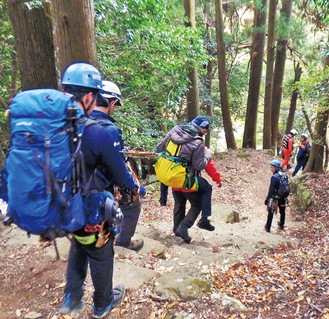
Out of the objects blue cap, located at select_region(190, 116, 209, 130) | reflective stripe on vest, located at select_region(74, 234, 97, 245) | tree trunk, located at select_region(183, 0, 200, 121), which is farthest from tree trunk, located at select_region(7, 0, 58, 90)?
tree trunk, located at select_region(183, 0, 200, 121)

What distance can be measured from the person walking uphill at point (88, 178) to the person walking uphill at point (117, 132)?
0.12 m

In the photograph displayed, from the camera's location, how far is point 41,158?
6.55 feet

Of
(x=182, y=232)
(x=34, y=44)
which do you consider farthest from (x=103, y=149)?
(x=182, y=232)

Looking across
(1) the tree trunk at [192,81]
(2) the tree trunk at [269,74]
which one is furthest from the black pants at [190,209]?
(2) the tree trunk at [269,74]

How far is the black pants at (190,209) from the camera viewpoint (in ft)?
17.7

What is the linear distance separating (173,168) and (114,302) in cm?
227

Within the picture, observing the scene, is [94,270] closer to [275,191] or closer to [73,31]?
[73,31]

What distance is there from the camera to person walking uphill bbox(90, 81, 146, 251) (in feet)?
8.62

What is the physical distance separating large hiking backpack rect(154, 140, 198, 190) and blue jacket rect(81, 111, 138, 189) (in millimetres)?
2234

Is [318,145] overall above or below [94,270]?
below

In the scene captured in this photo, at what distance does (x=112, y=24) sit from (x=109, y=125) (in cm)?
488

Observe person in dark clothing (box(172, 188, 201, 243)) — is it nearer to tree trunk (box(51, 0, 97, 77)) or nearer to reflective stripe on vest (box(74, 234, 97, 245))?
tree trunk (box(51, 0, 97, 77))

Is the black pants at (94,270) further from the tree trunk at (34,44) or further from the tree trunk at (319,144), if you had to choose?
the tree trunk at (319,144)

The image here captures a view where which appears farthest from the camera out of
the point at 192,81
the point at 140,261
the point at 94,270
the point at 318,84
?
the point at 192,81
